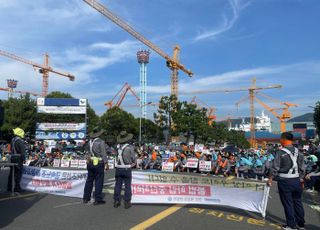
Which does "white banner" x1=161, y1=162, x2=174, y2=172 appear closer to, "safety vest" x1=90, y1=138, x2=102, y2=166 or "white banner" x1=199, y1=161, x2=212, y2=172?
"white banner" x1=199, y1=161, x2=212, y2=172

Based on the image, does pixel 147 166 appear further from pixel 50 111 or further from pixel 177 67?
pixel 177 67

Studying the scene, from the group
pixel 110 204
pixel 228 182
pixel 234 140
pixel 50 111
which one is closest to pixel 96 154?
pixel 110 204

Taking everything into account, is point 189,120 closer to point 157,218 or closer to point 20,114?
point 20,114

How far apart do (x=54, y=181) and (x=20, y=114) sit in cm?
5047

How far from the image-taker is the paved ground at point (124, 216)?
21.5ft

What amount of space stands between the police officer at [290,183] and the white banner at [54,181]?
194 inches

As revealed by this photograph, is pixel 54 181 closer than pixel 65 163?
Yes

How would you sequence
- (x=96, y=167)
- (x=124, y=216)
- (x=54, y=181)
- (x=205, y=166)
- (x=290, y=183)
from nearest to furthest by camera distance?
1. (x=290, y=183)
2. (x=124, y=216)
3. (x=96, y=167)
4. (x=54, y=181)
5. (x=205, y=166)

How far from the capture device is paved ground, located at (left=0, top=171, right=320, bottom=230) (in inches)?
258

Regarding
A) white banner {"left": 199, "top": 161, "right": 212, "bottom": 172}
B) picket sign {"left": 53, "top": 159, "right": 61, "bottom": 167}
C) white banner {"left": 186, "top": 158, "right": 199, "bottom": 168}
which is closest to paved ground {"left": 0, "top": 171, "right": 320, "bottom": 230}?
white banner {"left": 199, "top": 161, "right": 212, "bottom": 172}

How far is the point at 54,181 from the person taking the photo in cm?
984

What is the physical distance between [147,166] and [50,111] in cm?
1794

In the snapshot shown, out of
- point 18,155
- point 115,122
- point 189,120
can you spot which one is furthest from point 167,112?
point 18,155

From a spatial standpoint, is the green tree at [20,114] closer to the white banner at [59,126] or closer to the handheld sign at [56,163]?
the white banner at [59,126]
